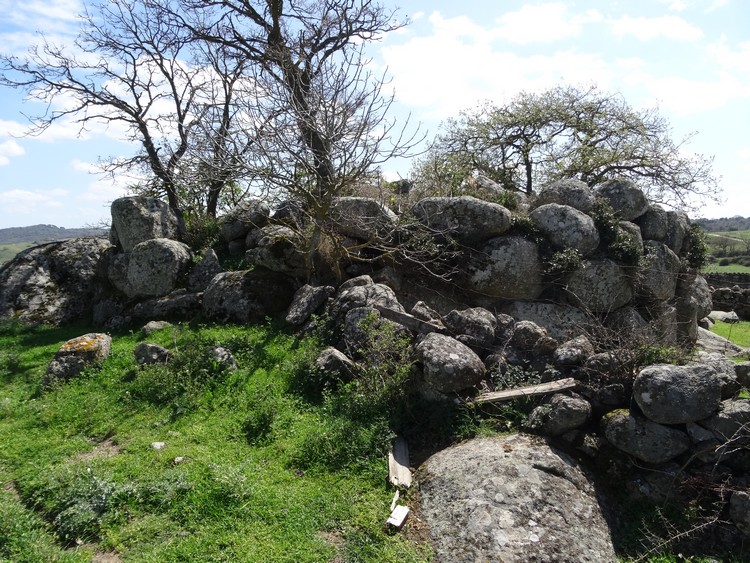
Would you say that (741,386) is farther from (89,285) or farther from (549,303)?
(89,285)

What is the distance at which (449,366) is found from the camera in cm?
721

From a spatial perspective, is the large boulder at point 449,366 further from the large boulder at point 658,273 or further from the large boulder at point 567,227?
the large boulder at point 658,273

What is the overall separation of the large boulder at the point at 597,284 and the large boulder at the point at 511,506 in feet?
20.2

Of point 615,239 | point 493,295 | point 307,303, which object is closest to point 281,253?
point 307,303

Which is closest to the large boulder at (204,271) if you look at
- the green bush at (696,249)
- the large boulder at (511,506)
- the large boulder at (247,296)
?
the large boulder at (247,296)

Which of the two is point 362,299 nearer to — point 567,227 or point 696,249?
point 567,227

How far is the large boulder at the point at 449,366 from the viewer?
283 inches

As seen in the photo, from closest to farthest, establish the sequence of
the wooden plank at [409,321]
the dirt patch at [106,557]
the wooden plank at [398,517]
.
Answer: the dirt patch at [106,557]
the wooden plank at [398,517]
the wooden plank at [409,321]

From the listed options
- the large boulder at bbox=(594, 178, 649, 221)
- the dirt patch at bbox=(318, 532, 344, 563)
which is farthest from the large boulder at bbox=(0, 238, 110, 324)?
the large boulder at bbox=(594, 178, 649, 221)

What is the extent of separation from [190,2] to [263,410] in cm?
1637

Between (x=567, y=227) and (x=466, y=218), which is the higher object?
(x=466, y=218)

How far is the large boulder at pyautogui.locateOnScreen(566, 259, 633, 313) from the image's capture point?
11553mm

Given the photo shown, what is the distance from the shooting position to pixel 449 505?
5.62 meters

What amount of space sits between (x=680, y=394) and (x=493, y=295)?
5785mm
